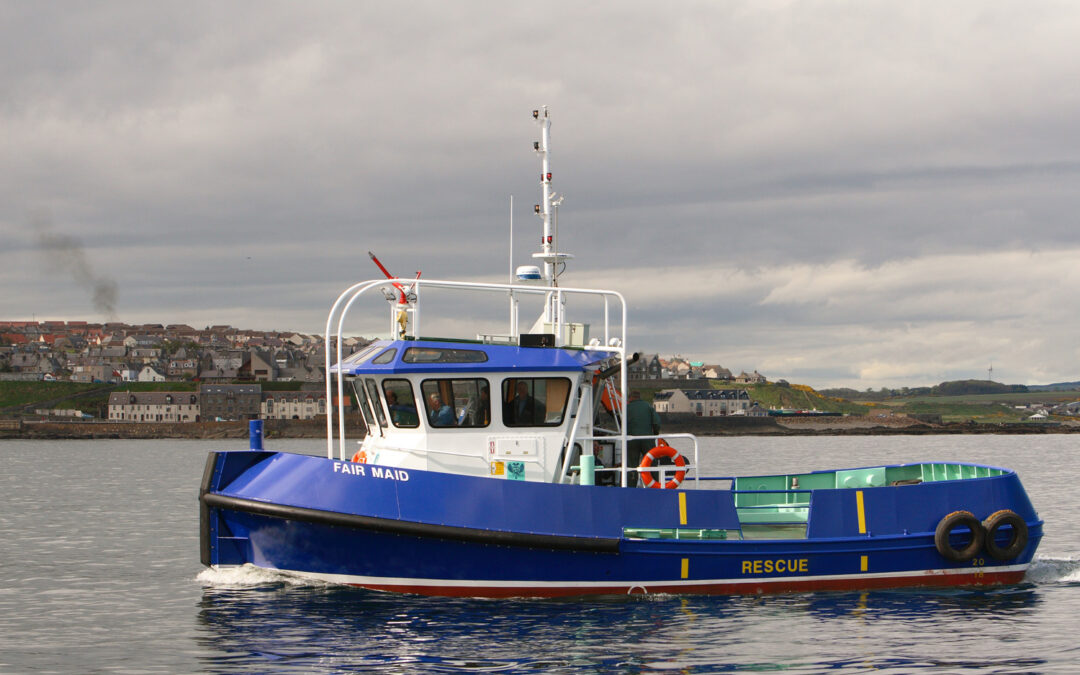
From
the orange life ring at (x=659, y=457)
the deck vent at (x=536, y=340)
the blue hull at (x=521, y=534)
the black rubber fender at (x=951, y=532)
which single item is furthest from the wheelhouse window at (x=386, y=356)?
the black rubber fender at (x=951, y=532)

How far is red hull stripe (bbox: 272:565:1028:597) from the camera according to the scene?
37.6ft

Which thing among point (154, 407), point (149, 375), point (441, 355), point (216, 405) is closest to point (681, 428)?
point (216, 405)

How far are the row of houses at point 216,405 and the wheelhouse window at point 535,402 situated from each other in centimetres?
10928

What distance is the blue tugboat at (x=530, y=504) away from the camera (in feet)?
36.9

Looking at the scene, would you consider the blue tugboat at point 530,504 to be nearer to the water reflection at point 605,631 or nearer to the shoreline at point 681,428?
the water reflection at point 605,631

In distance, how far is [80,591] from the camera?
45.6 ft

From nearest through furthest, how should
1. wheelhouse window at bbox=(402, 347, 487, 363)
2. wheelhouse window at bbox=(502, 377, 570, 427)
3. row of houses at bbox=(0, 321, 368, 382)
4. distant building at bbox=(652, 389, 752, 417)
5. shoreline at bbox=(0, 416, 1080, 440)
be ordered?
wheelhouse window at bbox=(402, 347, 487, 363), wheelhouse window at bbox=(502, 377, 570, 427), shoreline at bbox=(0, 416, 1080, 440), distant building at bbox=(652, 389, 752, 417), row of houses at bbox=(0, 321, 368, 382)

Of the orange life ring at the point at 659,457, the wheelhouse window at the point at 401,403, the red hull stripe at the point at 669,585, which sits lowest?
the red hull stripe at the point at 669,585

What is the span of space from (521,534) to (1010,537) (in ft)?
18.6

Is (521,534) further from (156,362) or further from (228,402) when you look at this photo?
(156,362)

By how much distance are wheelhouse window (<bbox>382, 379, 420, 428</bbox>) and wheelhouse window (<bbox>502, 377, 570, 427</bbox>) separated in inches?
38.9

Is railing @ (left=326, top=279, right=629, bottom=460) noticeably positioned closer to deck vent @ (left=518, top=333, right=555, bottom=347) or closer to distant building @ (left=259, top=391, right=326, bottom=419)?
deck vent @ (left=518, top=333, right=555, bottom=347)

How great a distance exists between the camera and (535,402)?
39.7 ft

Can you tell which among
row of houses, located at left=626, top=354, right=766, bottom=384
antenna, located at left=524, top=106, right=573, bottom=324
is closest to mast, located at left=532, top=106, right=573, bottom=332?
antenna, located at left=524, top=106, right=573, bottom=324
